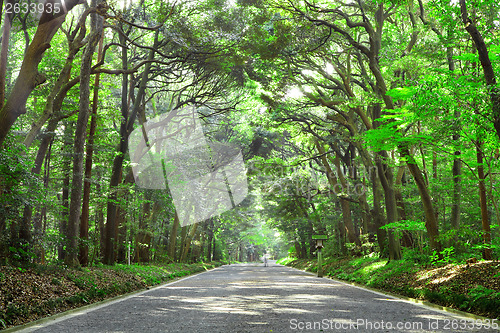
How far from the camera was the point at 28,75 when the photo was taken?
9.82m

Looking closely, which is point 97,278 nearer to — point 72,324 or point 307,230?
point 72,324

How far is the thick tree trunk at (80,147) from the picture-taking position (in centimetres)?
1212

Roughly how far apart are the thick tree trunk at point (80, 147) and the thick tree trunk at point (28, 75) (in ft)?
8.93

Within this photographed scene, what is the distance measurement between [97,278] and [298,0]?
37.3ft

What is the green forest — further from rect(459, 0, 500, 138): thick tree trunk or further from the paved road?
the paved road

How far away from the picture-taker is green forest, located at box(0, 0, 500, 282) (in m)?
9.84

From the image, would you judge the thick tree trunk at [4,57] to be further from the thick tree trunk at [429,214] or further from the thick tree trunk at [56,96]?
the thick tree trunk at [429,214]

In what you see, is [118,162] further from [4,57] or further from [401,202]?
[401,202]

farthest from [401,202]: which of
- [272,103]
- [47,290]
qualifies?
[47,290]

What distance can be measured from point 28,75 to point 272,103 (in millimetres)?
12339

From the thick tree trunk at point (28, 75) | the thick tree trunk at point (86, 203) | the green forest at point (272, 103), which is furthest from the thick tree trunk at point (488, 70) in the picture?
the thick tree trunk at point (86, 203)

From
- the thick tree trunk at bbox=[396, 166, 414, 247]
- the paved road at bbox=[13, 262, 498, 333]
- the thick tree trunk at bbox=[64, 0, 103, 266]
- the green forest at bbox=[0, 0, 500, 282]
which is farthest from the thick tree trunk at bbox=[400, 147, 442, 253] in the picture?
the thick tree trunk at bbox=[64, 0, 103, 266]

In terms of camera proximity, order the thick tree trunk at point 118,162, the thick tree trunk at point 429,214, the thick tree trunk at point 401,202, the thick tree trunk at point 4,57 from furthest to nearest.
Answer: the thick tree trunk at point 401,202 < the thick tree trunk at point 118,162 < the thick tree trunk at point 429,214 < the thick tree trunk at point 4,57

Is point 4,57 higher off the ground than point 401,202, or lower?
higher
